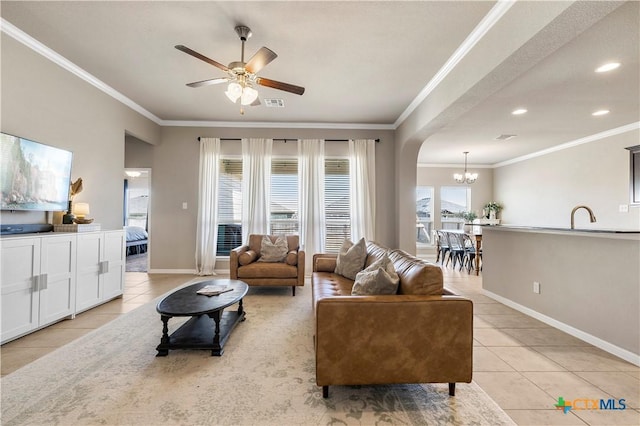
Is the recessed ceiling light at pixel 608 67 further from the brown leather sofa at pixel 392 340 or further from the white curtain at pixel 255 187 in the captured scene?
the white curtain at pixel 255 187

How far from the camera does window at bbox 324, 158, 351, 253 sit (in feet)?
18.9

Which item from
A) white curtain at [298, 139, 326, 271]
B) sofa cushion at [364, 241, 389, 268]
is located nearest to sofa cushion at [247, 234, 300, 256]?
white curtain at [298, 139, 326, 271]

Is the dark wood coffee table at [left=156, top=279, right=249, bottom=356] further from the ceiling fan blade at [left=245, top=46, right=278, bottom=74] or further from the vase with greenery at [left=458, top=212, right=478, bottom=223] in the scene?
the vase with greenery at [left=458, top=212, right=478, bottom=223]

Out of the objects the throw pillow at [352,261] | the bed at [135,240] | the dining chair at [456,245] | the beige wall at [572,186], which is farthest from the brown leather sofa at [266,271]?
the beige wall at [572,186]

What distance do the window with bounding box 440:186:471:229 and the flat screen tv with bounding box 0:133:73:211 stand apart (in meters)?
8.87

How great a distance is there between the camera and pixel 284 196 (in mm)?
5797

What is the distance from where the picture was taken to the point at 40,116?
3.21 m

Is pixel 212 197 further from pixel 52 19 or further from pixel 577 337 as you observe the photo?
pixel 577 337

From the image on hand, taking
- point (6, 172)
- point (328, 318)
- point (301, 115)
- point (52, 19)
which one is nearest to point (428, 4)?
point (328, 318)

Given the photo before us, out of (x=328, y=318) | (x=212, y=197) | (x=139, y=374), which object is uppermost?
(x=212, y=197)

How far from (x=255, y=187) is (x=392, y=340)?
4.38 metres

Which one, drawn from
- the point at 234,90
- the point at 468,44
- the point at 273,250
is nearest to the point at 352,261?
the point at 273,250

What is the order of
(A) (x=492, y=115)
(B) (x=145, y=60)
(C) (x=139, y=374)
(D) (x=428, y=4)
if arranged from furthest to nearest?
(A) (x=492, y=115) → (B) (x=145, y=60) → (D) (x=428, y=4) → (C) (x=139, y=374)

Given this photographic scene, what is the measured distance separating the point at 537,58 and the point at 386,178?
140 inches
